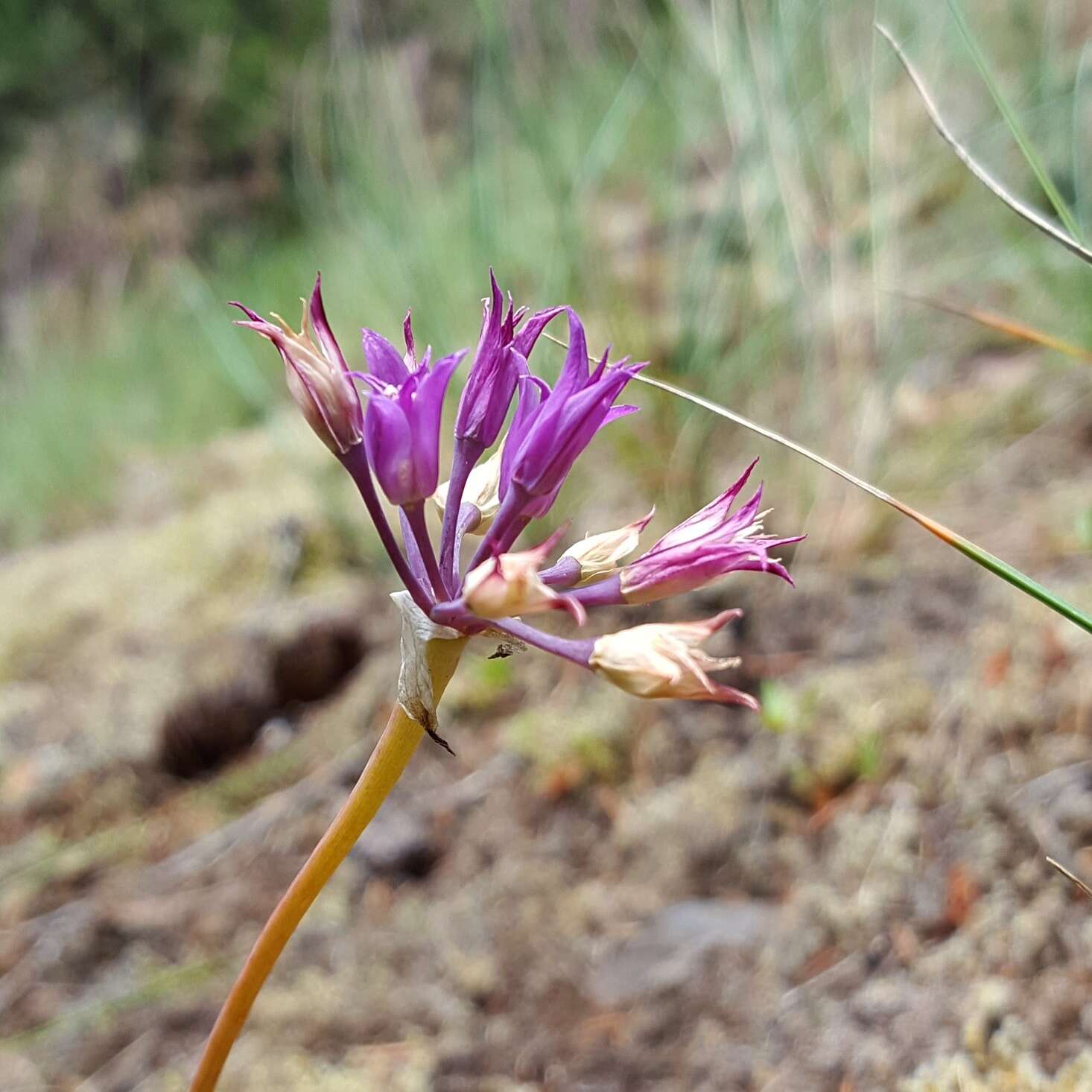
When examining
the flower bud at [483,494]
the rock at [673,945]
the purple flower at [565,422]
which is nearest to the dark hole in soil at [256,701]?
the rock at [673,945]

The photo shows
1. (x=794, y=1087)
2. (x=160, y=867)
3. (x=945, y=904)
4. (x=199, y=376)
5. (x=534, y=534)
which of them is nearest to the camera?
(x=794, y=1087)

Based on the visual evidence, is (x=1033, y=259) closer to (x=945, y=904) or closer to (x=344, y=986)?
(x=945, y=904)

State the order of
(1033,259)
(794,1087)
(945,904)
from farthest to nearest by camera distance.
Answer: (1033,259) → (945,904) → (794,1087)

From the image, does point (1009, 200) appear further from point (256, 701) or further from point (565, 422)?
point (256, 701)

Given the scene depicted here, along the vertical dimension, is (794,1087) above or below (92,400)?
above

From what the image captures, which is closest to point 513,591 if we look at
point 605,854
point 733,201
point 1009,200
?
point 1009,200

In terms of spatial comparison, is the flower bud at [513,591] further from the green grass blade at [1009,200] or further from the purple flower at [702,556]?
the green grass blade at [1009,200]

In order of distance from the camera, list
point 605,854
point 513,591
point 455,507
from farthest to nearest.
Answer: point 605,854
point 455,507
point 513,591

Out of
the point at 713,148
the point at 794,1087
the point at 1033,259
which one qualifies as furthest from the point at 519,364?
the point at 713,148
